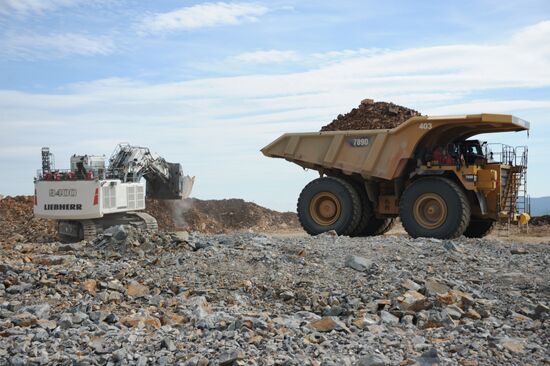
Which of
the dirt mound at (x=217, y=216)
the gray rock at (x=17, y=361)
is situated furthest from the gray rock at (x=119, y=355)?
the dirt mound at (x=217, y=216)

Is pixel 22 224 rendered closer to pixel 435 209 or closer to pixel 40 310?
pixel 435 209

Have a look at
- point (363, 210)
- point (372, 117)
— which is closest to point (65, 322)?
point (363, 210)

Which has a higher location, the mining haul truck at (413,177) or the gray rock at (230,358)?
the mining haul truck at (413,177)

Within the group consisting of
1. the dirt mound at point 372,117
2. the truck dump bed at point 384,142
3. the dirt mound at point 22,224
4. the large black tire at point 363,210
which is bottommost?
the dirt mound at point 22,224

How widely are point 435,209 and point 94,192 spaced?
8.05 meters

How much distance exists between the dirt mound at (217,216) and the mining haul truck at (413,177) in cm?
769

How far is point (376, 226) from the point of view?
47.8ft

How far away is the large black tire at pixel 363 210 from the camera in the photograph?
13.8m

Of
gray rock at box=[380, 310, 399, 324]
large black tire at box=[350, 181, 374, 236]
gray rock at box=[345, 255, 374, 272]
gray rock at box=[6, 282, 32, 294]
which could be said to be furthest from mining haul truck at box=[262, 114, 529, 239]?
gray rock at box=[6, 282, 32, 294]

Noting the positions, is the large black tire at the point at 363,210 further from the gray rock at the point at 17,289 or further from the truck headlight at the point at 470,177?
the gray rock at the point at 17,289

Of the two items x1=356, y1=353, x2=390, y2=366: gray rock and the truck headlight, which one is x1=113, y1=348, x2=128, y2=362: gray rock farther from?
the truck headlight

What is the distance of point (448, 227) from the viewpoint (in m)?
12.2

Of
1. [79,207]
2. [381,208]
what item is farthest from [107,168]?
[381,208]

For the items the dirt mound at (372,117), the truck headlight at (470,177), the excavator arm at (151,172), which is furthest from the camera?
the excavator arm at (151,172)
